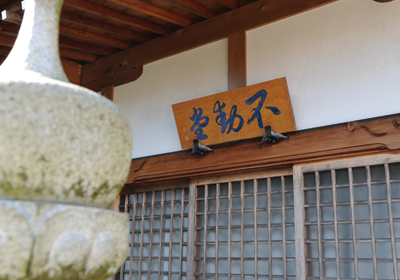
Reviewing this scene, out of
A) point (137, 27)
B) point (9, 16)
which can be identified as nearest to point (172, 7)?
point (137, 27)

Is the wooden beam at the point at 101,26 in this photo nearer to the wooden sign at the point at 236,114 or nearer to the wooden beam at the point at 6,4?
the wooden beam at the point at 6,4

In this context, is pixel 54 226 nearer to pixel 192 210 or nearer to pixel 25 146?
pixel 25 146

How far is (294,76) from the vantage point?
416cm

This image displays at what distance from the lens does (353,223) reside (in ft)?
11.7

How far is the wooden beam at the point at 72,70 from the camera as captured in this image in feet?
20.4

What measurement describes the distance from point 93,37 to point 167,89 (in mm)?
1266

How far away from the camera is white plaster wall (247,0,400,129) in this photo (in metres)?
3.64

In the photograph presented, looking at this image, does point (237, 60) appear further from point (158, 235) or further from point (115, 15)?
point (158, 235)

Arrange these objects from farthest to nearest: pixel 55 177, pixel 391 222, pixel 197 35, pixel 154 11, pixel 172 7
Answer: pixel 197 35
pixel 172 7
pixel 154 11
pixel 391 222
pixel 55 177

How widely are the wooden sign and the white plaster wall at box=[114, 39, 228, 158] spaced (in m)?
0.26

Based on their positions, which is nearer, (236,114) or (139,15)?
(236,114)

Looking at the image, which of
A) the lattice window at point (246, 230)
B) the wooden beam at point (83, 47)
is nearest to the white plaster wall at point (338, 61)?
the lattice window at point (246, 230)

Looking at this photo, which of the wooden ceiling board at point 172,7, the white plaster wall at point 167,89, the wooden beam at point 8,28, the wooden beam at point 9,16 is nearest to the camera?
the wooden beam at point 9,16

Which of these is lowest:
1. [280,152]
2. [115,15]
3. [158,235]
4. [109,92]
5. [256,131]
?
[158,235]
